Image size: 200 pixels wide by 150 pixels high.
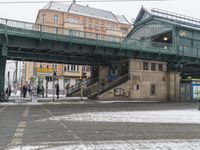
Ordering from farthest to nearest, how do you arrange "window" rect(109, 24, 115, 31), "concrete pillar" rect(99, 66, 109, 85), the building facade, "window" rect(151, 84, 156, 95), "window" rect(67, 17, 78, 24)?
"window" rect(109, 24, 115, 31), "window" rect(67, 17, 78, 24), the building facade, "concrete pillar" rect(99, 66, 109, 85), "window" rect(151, 84, 156, 95)

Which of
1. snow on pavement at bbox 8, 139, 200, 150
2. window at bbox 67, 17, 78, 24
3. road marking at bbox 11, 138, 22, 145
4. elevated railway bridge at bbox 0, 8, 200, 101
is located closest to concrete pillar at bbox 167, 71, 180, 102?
elevated railway bridge at bbox 0, 8, 200, 101

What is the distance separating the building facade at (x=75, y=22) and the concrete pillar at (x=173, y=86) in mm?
36269

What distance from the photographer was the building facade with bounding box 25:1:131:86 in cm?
9178

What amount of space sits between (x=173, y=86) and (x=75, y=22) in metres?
52.2

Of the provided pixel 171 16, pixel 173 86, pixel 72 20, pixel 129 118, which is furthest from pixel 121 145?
pixel 72 20

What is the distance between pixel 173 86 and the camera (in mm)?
Answer: 53719

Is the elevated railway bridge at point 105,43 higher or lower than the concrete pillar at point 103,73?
higher

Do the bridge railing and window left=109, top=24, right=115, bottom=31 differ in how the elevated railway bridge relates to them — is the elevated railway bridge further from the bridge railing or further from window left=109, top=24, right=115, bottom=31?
window left=109, top=24, right=115, bottom=31

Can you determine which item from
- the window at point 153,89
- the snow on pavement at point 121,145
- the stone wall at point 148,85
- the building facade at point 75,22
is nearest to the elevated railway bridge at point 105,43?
the stone wall at point 148,85

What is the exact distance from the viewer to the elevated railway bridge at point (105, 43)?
3691 cm

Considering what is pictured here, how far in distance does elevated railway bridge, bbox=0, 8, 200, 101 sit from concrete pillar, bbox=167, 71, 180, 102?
6.04ft

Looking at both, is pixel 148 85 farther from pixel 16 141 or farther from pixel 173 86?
pixel 16 141

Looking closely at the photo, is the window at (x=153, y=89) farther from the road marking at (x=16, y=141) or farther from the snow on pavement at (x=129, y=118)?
the road marking at (x=16, y=141)

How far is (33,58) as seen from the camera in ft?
157
